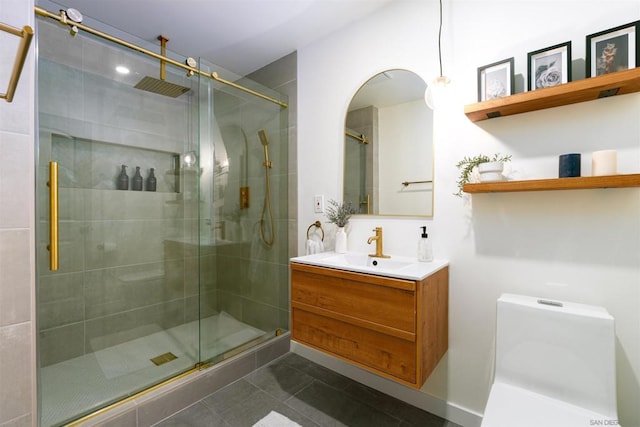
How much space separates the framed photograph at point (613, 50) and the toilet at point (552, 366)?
3.12ft

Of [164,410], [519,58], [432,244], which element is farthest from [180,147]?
[519,58]

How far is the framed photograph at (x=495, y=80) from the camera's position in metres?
1.34

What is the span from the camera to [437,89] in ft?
4.91

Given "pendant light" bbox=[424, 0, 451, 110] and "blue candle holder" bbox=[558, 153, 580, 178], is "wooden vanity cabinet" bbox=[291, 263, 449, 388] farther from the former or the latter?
"pendant light" bbox=[424, 0, 451, 110]

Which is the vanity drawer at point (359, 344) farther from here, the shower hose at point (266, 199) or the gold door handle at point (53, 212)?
the gold door handle at point (53, 212)

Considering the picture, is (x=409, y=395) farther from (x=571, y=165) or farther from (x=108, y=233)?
(x=108, y=233)

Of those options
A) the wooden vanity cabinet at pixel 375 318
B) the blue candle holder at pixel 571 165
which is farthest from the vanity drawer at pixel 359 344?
the blue candle holder at pixel 571 165

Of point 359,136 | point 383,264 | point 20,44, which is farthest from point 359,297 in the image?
point 20,44

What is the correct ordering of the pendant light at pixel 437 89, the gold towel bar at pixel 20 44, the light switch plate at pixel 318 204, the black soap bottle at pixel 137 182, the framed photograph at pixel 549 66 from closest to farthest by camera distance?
the gold towel bar at pixel 20 44 → the framed photograph at pixel 549 66 → the pendant light at pixel 437 89 → the black soap bottle at pixel 137 182 → the light switch plate at pixel 318 204

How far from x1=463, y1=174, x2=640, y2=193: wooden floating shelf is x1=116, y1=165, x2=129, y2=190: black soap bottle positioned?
7.03ft

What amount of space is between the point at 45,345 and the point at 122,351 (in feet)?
1.38

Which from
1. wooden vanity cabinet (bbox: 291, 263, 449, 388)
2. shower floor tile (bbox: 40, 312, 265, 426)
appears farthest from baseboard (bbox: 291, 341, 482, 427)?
shower floor tile (bbox: 40, 312, 265, 426)

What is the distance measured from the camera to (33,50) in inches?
50.3

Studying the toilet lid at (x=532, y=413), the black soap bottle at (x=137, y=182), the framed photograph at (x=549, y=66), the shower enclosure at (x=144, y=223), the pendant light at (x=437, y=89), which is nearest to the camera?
the toilet lid at (x=532, y=413)
